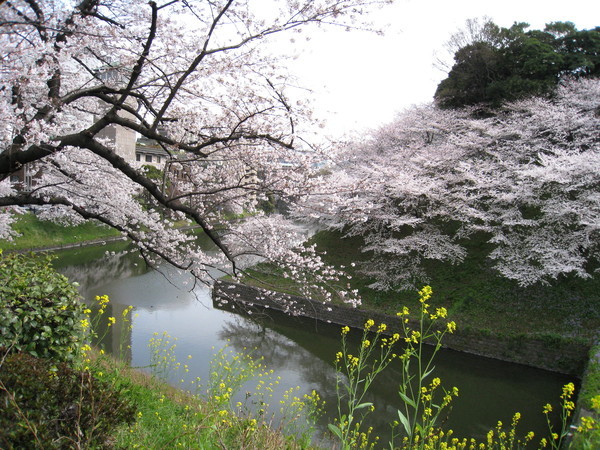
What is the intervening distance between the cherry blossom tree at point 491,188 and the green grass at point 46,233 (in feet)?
36.2

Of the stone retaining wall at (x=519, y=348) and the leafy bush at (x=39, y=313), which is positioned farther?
the stone retaining wall at (x=519, y=348)

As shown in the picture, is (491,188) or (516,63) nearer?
(491,188)

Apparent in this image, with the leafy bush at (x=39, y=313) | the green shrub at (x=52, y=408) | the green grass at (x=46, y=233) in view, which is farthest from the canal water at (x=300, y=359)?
the green grass at (x=46, y=233)

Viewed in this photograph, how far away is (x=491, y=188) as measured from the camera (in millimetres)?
12234

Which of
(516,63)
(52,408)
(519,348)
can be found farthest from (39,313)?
(516,63)

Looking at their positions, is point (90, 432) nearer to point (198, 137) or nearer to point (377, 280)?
point (198, 137)

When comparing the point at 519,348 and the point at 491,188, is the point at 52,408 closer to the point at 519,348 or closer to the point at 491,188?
the point at 519,348

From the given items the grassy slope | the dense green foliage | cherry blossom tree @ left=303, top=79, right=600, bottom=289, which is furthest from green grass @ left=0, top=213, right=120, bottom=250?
the dense green foliage

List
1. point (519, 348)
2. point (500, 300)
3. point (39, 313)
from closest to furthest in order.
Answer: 1. point (39, 313)
2. point (519, 348)
3. point (500, 300)

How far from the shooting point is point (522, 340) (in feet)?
29.7

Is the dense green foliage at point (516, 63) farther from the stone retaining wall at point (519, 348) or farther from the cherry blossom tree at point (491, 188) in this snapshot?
the stone retaining wall at point (519, 348)

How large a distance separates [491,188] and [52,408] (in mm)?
12704

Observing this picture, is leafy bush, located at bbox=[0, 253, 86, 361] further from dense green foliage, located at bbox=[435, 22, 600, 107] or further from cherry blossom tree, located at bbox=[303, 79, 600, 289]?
dense green foliage, located at bbox=[435, 22, 600, 107]

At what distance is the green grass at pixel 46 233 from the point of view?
50.9 ft
